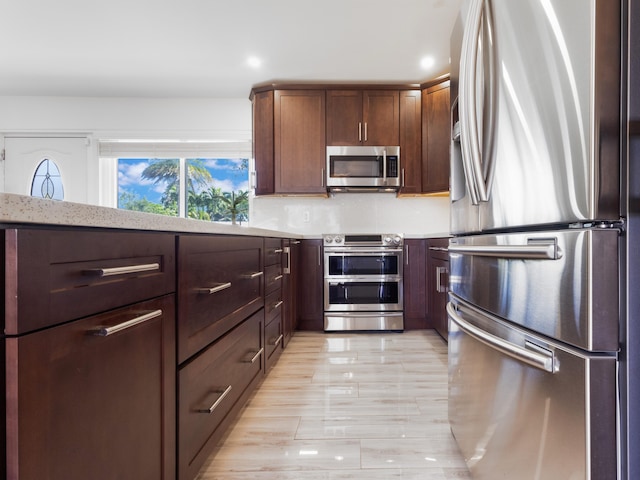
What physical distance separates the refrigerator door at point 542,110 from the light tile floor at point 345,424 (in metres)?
0.91

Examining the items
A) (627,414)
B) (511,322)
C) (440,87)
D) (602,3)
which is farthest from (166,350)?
(440,87)

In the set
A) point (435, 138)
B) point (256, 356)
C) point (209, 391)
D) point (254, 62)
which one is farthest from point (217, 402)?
point (435, 138)

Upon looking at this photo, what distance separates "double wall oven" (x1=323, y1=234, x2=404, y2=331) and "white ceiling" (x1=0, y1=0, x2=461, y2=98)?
4.90ft

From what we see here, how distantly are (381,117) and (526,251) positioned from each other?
281cm

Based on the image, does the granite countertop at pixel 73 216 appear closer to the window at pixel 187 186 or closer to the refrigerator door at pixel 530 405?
the refrigerator door at pixel 530 405

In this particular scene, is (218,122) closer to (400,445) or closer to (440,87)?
(440,87)

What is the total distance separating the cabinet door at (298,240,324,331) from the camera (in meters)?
3.03

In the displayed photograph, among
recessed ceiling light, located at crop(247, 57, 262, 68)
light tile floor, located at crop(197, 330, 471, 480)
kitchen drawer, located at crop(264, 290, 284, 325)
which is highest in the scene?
recessed ceiling light, located at crop(247, 57, 262, 68)

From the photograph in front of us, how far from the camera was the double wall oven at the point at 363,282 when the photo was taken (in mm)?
3002

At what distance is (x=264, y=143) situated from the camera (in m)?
3.29

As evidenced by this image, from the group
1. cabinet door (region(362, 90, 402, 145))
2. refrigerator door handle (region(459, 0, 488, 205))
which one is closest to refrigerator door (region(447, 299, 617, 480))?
refrigerator door handle (region(459, 0, 488, 205))

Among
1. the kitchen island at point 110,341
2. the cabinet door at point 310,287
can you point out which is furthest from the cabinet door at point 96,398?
the cabinet door at point 310,287

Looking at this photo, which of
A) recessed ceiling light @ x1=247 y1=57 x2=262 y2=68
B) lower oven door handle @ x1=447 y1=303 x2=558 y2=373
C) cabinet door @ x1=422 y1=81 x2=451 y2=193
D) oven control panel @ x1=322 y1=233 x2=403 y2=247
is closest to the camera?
lower oven door handle @ x1=447 y1=303 x2=558 y2=373

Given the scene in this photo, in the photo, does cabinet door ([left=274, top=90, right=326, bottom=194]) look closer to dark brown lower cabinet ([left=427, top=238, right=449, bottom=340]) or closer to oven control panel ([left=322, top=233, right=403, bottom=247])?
oven control panel ([left=322, top=233, right=403, bottom=247])
